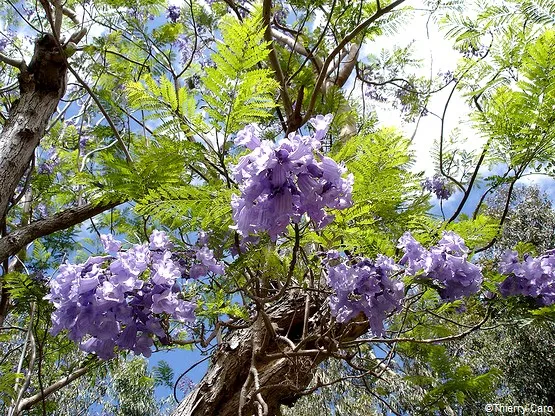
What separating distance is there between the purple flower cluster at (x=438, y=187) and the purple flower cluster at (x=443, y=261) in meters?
4.66

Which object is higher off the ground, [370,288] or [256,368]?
[256,368]

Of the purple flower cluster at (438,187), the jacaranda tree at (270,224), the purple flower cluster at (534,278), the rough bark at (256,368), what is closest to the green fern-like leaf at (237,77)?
the jacaranda tree at (270,224)

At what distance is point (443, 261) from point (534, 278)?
1012mm

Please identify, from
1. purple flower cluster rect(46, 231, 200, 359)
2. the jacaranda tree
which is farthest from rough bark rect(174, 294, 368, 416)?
purple flower cluster rect(46, 231, 200, 359)

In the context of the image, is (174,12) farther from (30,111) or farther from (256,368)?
(256,368)

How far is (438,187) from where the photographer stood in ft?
20.8

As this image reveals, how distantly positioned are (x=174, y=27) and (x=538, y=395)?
7703 millimetres

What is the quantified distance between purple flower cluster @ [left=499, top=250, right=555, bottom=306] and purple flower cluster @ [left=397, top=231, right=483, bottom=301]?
0.84 m

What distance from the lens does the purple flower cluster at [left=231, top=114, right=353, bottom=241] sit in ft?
3.77

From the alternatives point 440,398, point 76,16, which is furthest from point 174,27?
point 440,398

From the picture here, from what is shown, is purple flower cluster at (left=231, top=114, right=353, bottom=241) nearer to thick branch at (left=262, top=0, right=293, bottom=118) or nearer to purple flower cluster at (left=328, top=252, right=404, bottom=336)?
purple flower cluster at (left=328, top=252, right=404, bottom=336)

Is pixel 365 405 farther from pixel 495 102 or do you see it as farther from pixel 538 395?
pixel 495 102

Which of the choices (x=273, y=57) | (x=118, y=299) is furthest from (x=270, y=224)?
(x=273, y=57)

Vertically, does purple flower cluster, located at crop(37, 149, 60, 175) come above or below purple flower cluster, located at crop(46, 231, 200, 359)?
above
